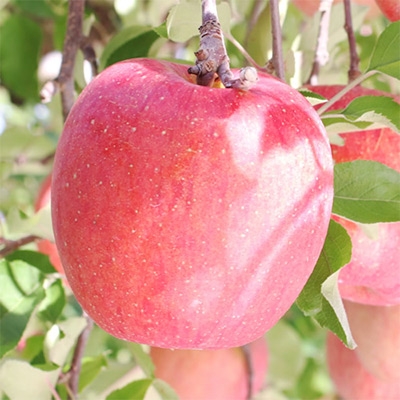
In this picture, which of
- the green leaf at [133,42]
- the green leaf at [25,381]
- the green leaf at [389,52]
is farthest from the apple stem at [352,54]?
the green leaf at [25,381]

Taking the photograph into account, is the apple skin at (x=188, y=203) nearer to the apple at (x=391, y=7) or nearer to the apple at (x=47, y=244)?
the apple at (x=391, y=7)

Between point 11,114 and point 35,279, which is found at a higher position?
point 35,279

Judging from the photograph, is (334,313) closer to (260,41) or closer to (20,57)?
(260,41)

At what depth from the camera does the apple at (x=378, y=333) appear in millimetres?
1104

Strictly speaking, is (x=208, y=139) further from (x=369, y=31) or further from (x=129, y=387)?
(x=369, y=31)

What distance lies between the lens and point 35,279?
37.0 inches

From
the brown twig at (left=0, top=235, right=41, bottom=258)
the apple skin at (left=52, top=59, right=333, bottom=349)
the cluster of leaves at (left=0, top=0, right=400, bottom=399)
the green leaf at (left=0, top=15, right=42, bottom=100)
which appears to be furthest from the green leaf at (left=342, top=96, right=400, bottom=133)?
the green leaf at (left=0, top=15, right=42, bottom=100)

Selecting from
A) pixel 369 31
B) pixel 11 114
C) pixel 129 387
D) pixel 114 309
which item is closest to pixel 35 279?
pixel 129 387

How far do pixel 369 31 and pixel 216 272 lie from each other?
37.5 inches

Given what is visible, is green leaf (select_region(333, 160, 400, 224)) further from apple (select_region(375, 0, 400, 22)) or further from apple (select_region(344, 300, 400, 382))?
apple (select_region(344, 300, 400, 382))

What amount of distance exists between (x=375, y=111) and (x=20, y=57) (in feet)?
3.44

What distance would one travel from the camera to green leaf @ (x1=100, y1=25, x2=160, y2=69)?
1005 millimetres

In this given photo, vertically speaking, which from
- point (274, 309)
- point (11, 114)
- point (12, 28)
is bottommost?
point (11, 114)

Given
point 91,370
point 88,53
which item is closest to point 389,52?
point 88,53
